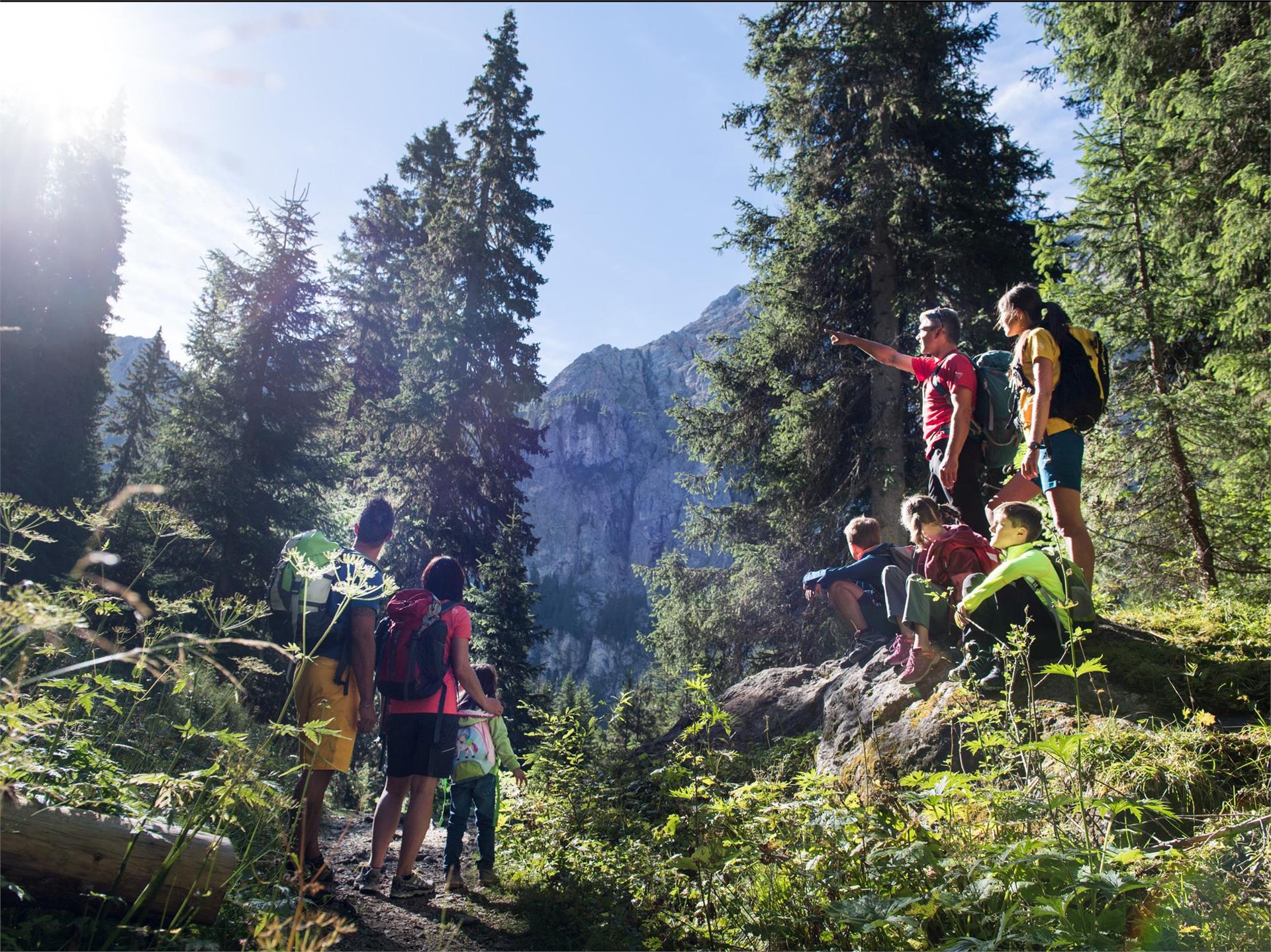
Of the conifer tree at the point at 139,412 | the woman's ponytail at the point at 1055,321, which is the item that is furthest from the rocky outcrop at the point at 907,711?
the conifer tree at the point at 139,412

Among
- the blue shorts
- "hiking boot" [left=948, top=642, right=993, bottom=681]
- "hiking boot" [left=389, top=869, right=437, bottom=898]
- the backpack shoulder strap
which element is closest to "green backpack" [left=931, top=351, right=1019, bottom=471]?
the backpack shoulder strap

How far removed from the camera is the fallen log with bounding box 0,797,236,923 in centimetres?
203

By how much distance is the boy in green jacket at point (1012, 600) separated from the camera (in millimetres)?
3367

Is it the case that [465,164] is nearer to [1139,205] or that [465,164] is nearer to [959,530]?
[1139,205]

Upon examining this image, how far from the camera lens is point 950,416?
186 inches

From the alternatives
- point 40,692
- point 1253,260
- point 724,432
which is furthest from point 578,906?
point 724,432

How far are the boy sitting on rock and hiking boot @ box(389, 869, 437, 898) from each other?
3.32 m

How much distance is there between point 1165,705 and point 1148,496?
4.04 meters

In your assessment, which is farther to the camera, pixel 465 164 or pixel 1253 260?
pixel 465 164

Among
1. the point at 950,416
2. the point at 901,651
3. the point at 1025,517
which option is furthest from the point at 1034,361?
the point at 901,651

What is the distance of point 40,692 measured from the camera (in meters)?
2.77

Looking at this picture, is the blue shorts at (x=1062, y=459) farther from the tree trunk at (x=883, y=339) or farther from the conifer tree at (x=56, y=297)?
the conifer tree at (x=56, y=297)

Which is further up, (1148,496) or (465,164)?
(465,164)

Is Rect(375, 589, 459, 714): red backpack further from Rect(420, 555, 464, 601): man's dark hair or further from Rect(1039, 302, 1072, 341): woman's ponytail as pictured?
Rect(1039, 302, 1072, 341): woman's ponytail
